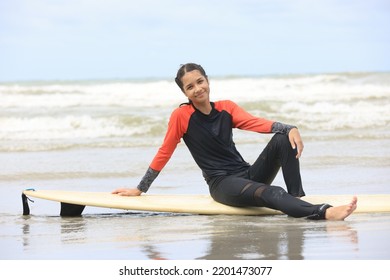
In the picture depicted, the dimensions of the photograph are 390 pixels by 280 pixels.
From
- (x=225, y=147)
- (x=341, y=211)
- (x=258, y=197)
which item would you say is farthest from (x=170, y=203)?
(x=341, y=211)

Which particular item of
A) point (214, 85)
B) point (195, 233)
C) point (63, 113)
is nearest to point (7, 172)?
point (195, 233)

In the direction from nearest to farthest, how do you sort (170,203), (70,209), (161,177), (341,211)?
(341,211) → (170,203) → (70,209) → (161,177)

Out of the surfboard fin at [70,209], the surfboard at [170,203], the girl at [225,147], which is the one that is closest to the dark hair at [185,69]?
the girl at [225,147]

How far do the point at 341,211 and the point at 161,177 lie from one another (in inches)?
126

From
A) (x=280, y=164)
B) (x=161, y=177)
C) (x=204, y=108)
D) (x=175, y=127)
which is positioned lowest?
(x=161, y=177)

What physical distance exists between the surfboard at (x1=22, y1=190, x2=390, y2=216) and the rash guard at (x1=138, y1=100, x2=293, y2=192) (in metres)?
0.25

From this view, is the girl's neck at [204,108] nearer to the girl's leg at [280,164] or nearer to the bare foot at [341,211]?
the girl's leg at [280,164]

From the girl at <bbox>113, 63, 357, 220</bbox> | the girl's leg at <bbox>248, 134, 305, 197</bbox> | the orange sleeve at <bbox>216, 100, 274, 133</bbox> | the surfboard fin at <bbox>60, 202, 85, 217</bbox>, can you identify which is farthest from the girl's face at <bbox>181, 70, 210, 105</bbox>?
the surfboard fin at <bbox>60, 202, 85, 217</bbox>

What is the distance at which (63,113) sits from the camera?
16750mm

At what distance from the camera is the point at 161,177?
7.70 meters

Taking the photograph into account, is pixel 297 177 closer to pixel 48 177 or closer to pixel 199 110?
pixel 199 110

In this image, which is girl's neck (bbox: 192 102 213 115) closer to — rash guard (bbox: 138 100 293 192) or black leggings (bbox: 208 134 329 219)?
rash guard (bbox: 138 100 293 192)

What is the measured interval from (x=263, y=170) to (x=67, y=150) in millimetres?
5648

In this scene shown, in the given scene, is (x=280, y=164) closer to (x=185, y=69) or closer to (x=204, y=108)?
(x=204, y=108)
